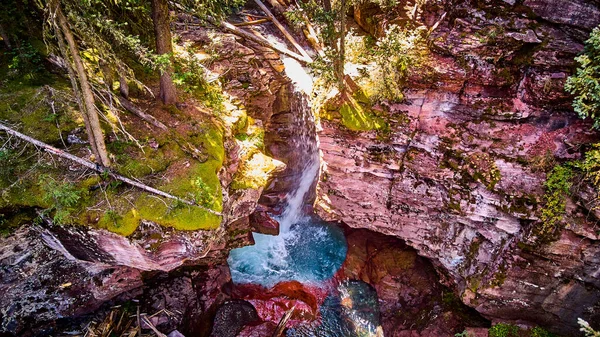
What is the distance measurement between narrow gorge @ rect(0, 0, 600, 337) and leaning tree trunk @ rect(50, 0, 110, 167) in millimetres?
41

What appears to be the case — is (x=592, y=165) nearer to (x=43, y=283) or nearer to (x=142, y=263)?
(x=142, y=263)

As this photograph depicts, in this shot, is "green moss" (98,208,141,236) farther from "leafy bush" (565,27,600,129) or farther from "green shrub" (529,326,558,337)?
"green shrub" (529,326,558,337)

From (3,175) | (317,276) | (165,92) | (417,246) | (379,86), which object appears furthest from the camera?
(317,276)

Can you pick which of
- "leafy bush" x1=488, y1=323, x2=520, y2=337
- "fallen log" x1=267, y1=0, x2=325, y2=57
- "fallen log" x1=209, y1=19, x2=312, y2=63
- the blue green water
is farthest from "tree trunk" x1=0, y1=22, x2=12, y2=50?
"leafy bush" x1=488, y1=323, x2=520, y2=337

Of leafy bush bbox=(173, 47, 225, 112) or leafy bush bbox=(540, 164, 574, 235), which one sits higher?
leafy bush bbox=(173, 47, 225, 112)

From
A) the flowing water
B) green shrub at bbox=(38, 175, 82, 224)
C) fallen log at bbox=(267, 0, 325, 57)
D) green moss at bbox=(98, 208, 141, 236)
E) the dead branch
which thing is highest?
fallen log at bbox=(267, 0, 325, 57)

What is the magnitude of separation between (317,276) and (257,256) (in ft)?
9.55

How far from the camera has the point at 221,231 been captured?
396 inches

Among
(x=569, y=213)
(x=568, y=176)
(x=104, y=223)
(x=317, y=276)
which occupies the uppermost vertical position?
(x=568, y=176)

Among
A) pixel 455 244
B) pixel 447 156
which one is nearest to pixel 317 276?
pixel 455 244

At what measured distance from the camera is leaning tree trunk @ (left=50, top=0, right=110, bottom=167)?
658 cm

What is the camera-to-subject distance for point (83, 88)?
7.38 meters

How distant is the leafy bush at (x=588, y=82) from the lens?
848 cm

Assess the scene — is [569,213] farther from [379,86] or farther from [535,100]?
[379,86]
